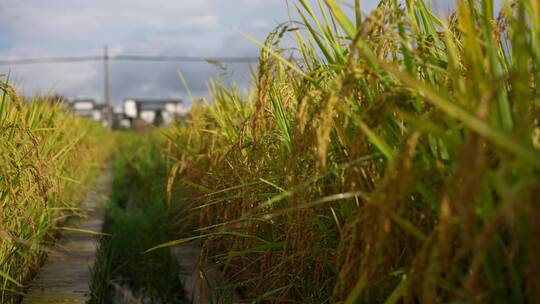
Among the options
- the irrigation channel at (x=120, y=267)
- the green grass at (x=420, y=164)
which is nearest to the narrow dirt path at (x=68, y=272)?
the irrigation channel at (x=120, y=267)

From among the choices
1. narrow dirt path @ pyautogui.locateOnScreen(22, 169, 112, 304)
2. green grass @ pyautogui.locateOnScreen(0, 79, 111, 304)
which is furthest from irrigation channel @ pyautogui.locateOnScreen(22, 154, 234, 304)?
green grass @ pyautogui.locateOnScreen(0, 79, 111, 304)

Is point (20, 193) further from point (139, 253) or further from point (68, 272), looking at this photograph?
point (139, 253)

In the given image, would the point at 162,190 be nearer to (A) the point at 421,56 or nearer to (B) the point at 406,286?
(A) the point at 421,56

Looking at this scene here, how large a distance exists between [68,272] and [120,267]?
687 mm

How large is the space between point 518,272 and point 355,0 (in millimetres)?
886

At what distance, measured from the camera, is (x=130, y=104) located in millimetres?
30578

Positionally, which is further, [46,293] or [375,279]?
[46,293]

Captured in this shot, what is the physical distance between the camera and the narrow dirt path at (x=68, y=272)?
2779 mm

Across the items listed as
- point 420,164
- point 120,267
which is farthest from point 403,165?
point 120,267

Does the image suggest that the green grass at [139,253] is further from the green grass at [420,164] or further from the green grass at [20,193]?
the green grass at [420,164]

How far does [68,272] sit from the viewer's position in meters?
3.18

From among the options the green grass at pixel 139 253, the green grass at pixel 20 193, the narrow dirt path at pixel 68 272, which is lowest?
the green grass at pixel 139 253

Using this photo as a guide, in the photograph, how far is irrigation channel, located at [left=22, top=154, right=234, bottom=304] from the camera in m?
2.87

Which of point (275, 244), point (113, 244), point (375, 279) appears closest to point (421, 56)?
point (375, 279)
